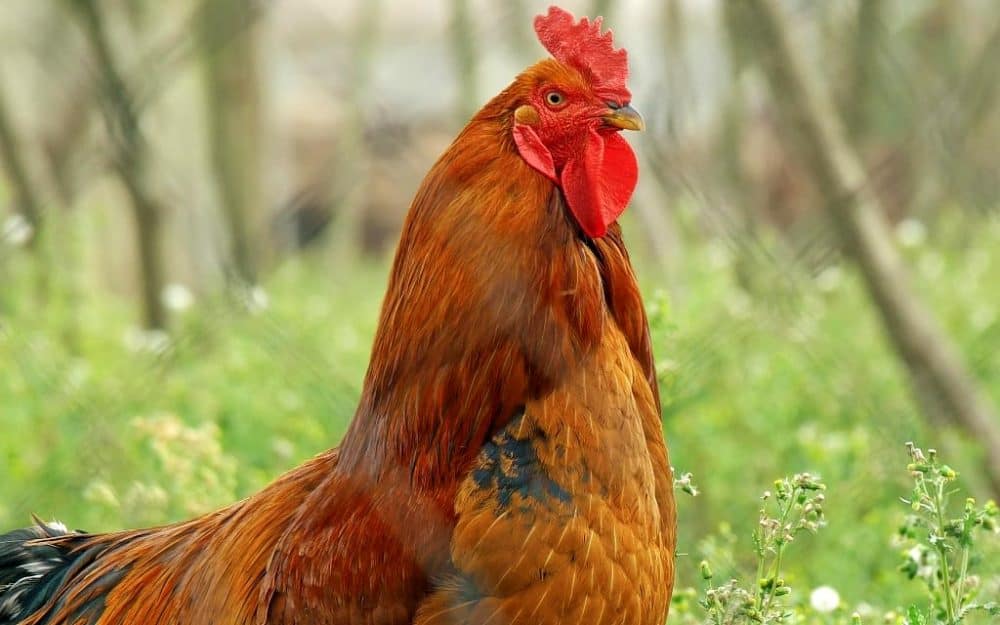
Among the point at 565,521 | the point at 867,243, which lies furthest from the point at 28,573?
the point at 867,243

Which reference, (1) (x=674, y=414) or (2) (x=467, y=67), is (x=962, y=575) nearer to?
(1) (x=674, y=414)

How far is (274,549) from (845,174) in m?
2.13

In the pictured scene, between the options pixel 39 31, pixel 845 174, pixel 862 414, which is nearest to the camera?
pixel 845 174

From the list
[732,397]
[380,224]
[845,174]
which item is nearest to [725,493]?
[732,397]

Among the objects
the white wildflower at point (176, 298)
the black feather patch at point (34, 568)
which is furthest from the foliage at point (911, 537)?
the white wildflower at point (176, 298)

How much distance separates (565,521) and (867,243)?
2031mm

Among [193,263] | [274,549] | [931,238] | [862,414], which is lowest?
[274,549]

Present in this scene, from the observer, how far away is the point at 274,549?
2047 mm

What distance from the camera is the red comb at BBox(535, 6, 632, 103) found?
2072 mm

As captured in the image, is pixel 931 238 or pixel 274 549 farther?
pixel 931 238

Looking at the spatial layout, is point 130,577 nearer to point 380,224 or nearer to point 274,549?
point 274,549

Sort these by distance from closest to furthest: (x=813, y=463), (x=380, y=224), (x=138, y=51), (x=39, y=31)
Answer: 1. (x=813, y=463)
2. (x=138, y=51)
3. (x=39, y=31)
4. (x=380, y=224)

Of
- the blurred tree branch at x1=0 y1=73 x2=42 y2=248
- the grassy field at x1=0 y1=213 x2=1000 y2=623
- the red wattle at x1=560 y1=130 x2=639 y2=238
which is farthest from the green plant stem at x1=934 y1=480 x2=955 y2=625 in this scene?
the blurred tree branch at x1=0 y1=73 x2=42 y2=248

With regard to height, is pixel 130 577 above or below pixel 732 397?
below
